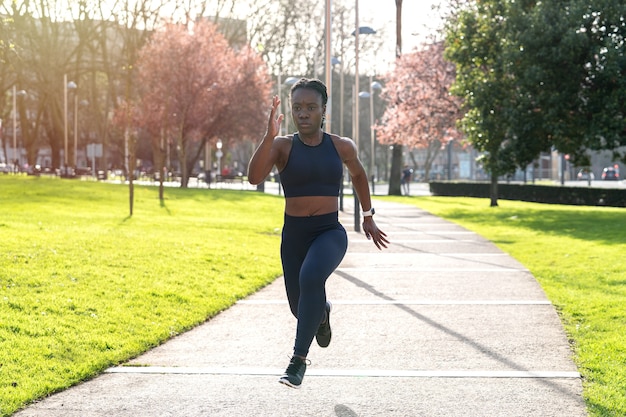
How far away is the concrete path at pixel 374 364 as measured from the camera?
18.1ft

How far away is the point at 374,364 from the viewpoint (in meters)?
6.83

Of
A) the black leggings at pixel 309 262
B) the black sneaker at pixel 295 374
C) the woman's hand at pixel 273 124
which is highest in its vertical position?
the woman's hand at pixel 273 124

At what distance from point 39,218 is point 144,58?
31648mm

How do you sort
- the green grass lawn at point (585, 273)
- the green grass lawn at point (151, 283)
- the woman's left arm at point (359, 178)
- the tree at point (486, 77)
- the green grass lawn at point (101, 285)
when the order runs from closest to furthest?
the woman's left arm at point (359, 178) → the green grass lawn at point (585, 273) → the green grass lawn at point (151, 283) → the green grass lawn at point (101, 285) → the tree at point (486, 77)

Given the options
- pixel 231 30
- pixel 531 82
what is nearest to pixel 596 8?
pixel 531 82

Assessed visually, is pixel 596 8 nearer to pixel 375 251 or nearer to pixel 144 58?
pixel 375 251

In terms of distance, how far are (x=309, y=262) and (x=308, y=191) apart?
1.41 feet

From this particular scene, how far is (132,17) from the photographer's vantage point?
50.1m

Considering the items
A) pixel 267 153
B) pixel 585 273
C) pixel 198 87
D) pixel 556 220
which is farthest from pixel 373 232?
pixel 198 87

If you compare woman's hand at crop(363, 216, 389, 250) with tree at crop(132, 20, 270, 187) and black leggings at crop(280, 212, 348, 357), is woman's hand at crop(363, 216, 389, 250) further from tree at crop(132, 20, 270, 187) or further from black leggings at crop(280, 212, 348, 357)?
tree at crop(132, 20, 270, 187)

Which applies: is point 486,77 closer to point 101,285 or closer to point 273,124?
point 101,285

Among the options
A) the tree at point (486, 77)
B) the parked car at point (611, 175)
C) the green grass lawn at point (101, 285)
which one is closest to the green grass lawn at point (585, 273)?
the tree at point (486, 77)

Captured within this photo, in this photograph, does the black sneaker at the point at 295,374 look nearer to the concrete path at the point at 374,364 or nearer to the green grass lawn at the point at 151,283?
the concrete path at the point at 374,364

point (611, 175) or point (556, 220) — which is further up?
point (611, 175)
